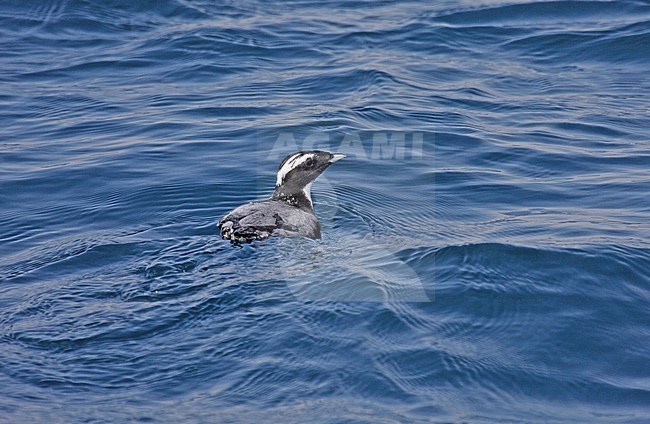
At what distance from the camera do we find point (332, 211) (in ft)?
41.4

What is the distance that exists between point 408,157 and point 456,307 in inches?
230

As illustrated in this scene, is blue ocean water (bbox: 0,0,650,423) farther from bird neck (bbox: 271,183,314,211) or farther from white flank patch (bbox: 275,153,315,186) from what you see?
white flank patch (bbox: 275,153,315,186)

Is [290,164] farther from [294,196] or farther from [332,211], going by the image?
[332,211]

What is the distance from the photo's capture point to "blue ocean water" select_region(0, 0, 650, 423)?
25.5 feet

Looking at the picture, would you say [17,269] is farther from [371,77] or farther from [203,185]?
[371,77]

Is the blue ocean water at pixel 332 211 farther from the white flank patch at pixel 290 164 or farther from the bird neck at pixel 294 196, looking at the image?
the white flank patch at pixel 290 164

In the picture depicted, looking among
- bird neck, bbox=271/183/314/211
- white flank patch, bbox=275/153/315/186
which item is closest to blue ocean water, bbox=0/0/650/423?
bird neck, bbox=271/183/314/211

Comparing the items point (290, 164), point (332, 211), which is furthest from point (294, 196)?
point (332, 211)

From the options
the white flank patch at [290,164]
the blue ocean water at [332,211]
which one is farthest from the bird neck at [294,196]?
the blue ocean water at [332,211]

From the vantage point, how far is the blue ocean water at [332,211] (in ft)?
25.5

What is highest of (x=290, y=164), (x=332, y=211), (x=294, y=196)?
(x=290, y=164)

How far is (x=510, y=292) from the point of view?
9.62 meters

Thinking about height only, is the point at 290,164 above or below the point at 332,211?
above

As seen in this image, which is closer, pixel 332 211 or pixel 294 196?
pixel 294 196
